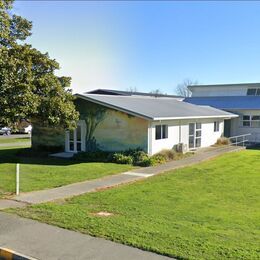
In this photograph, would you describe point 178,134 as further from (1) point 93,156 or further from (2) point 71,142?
(2) point 71,142

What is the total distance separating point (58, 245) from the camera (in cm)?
679

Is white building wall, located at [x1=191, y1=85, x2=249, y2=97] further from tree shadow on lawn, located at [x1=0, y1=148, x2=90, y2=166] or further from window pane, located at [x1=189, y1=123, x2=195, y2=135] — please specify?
tree shadow on lawn, located at [x1=0, y1=148, x2=90, y2=166]

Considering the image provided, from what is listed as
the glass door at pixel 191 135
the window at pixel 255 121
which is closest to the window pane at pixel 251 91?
the window at pixel 255 121

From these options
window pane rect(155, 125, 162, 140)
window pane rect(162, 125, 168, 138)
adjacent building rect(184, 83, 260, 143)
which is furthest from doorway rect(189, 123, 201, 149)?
adjacent building rect(184, 83, 260, 143)

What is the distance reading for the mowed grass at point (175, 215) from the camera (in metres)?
6.77

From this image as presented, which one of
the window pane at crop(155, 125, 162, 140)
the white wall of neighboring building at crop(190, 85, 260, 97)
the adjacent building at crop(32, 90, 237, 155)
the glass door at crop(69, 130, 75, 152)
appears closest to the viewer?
the adjacent building at crop(32, 90, 237, 155)

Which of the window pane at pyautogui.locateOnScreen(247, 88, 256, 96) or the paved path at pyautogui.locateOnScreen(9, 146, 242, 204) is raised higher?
the window pane at pyautogui.locateOnScreen(247, 88, 256, 96)

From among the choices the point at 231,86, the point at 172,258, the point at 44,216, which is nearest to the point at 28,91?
the point at 44,216

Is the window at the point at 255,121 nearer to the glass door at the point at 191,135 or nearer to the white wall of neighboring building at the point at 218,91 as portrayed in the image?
the white wall of neighboring building at the point at 218,91

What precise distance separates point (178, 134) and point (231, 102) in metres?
16.2

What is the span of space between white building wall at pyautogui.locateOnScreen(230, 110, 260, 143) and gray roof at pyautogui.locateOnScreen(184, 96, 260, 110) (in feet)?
1.48

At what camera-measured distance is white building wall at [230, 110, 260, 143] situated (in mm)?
33219

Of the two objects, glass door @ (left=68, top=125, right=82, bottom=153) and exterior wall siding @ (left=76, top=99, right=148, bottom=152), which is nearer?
exterior wall siding @ (left=76, top=99, right=148, bottom=152)

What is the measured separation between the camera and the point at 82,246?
265 inches
